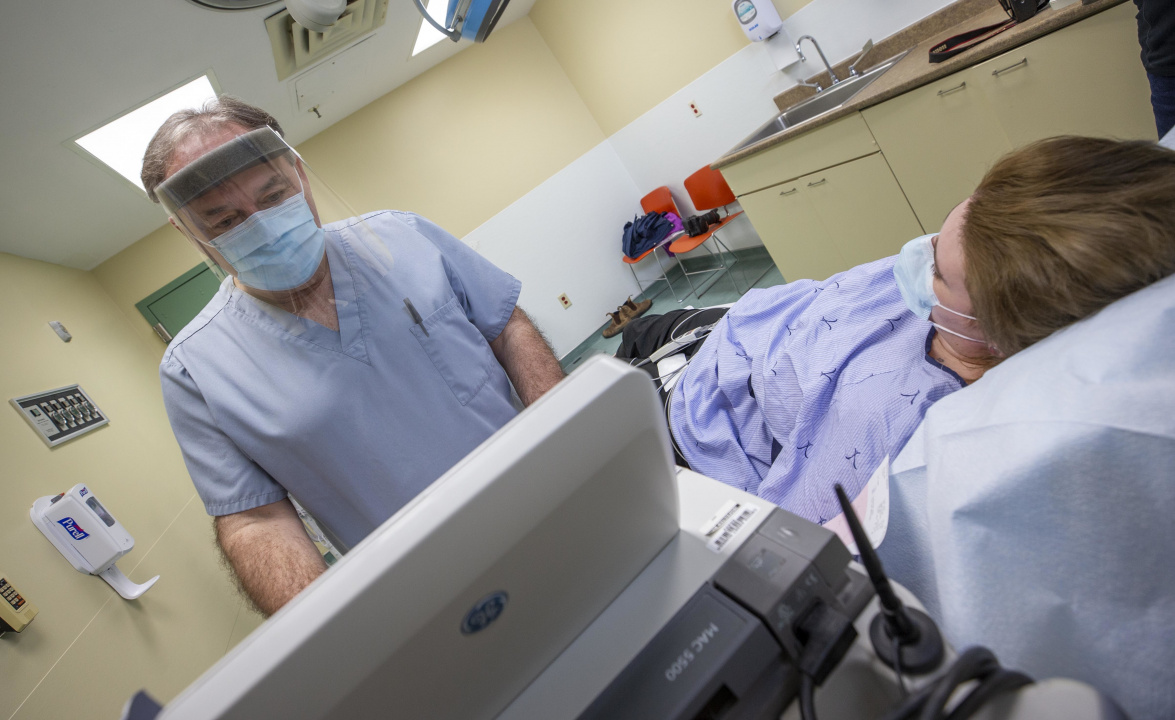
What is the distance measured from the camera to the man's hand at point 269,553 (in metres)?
0.80

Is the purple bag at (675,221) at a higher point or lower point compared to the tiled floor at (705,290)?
higher

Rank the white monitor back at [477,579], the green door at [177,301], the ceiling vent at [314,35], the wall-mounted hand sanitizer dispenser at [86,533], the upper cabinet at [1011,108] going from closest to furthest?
1. the white monitor back at [477,579]
2. the wall-mounted hand sanitizer dispenser at [86,533]
3. the upper cabinet at [1011,108]
4. the ceiling vent at [314,35]
5. the green door at [177,301]

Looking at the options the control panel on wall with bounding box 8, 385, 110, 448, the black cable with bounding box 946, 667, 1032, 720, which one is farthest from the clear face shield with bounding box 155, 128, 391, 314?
the control panel on wall with bounding box 8, 385, 110, 448

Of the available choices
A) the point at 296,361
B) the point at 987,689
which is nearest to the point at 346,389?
the point at 296,361

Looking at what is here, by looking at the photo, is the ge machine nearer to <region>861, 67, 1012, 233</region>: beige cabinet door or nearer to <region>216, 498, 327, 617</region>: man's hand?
<region>216, 498, 327, 617</region>: man's hand

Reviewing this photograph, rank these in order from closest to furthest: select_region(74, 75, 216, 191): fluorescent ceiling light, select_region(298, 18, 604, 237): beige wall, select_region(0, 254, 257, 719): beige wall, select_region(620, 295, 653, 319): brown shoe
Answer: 1. select_region(0, 254, 257, 719): beige wall
2. select_region(74, 75, 216, 191): fluorescent ceiling light
3. select_region(298, 18, 604, 237): beige wall
4. select_region(620, 295, 653, 319): brown shoe

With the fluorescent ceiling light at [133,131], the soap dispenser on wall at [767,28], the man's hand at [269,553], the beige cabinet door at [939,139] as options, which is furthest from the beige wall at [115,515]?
the soap dispenser on wall at [767,28]

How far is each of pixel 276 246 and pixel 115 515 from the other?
1.62m

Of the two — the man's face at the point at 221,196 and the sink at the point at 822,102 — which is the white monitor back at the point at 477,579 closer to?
the man's face at the point at 221,196

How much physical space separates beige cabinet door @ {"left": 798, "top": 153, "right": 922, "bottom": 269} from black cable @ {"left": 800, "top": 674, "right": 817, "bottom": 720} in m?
2.44

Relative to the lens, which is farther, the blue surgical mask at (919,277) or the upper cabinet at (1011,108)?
the upper cabinet at (1011,108)

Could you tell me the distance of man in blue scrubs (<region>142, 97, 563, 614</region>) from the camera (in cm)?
89

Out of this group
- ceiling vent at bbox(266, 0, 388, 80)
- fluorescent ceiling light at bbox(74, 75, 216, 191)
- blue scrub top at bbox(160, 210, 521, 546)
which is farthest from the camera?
ceiling vent at bbox(266, 0, 388, 80)

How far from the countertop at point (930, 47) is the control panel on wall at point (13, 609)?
310 cm
